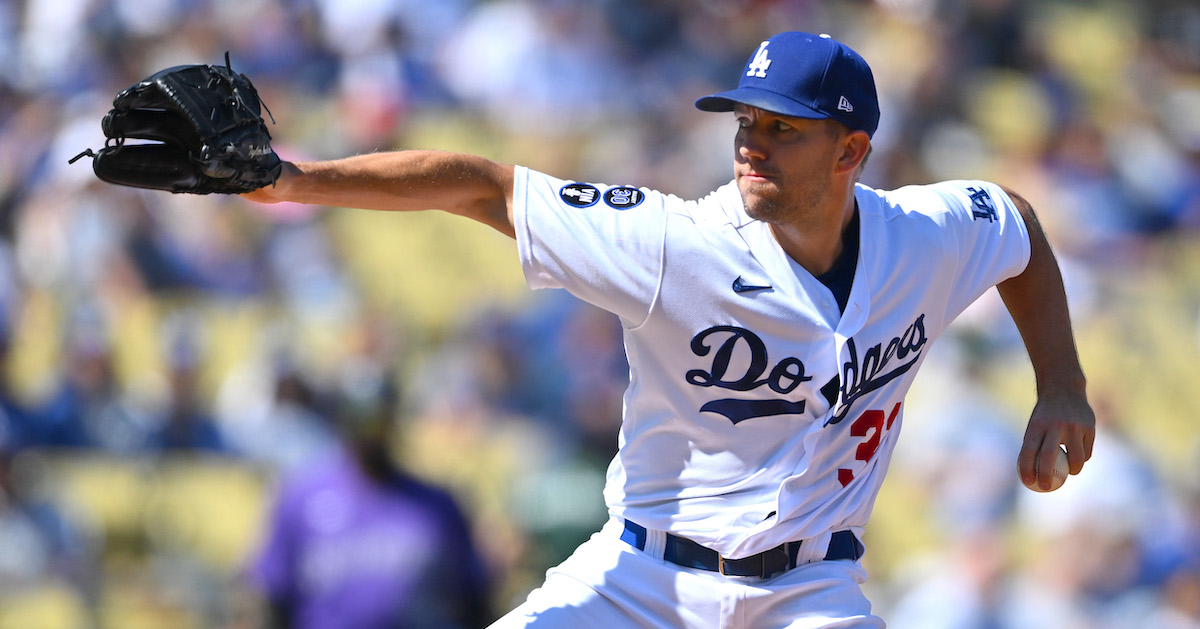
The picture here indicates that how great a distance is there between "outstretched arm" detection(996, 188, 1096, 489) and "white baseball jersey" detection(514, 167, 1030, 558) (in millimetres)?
386

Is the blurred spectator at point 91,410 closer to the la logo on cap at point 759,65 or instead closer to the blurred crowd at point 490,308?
the blurred crowd at point 490,308

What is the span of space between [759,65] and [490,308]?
4279 millimetres

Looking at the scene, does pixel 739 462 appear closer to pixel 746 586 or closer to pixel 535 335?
pixel 746 586

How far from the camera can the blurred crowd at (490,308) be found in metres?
6.18

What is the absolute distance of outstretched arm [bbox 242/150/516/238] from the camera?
9.38 feet

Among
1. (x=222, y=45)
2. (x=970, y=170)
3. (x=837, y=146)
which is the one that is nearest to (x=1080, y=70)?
(x=970, y=170)

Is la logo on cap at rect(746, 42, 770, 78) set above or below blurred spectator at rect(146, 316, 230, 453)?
above

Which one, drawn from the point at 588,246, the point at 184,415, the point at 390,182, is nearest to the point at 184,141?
the point at 390,182

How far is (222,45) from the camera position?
28.7ft

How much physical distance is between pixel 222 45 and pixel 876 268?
21.1 feet

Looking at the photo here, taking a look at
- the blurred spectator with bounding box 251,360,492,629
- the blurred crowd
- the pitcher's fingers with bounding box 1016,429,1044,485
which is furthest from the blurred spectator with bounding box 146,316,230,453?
the pitcher's fingers with bounding box 1016,429,1044,485

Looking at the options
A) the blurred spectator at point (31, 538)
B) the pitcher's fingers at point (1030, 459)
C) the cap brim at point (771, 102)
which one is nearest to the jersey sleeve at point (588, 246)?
the cap brim at point (771, 102)

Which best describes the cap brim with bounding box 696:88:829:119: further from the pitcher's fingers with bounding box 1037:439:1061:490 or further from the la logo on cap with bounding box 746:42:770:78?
the pitcher's fingers with bounding box 1037:439:1061:490

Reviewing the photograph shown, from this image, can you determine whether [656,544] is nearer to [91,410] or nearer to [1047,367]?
[1047,367]
